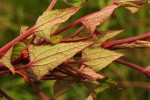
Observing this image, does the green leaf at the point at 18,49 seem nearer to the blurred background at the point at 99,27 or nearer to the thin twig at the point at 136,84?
the blurred background at the point at 99,27

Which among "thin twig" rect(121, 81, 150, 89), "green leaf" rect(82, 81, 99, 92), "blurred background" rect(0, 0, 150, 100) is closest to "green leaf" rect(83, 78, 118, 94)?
"green leaf" rect(82, 81, 99, 92)

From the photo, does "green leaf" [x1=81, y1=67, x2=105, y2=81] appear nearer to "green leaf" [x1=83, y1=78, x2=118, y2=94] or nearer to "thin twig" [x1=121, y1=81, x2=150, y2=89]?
"green leaf" [x1=83, y1=78, x2=118, y2=94]

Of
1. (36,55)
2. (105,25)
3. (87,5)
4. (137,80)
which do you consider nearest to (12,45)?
(36,55)

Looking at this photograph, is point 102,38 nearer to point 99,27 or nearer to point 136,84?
point 99,27

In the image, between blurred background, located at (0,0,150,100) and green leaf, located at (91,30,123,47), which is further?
blurred background, located at (0,0,150,100)

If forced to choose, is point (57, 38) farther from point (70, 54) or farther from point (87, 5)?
point (87, 5)
